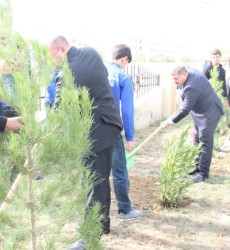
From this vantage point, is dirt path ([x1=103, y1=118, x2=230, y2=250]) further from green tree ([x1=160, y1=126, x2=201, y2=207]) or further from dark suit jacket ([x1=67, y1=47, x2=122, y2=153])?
dark suit jacket ([x1=67, y1=47, x2=122, y2=153])

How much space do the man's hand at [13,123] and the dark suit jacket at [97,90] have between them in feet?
2.39

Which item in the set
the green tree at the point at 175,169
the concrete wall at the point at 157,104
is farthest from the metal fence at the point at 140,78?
the green tree at the point at 175,169

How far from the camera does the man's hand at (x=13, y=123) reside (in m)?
1.79

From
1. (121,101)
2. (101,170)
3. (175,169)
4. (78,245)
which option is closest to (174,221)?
(175,169)

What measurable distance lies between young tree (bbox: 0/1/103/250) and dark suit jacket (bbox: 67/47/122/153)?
60 centimetres

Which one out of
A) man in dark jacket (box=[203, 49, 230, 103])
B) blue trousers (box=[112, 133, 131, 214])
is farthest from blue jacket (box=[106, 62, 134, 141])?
man in dark jacket (box=[203, 49, 230, 103])

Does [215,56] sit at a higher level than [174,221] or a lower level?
higher

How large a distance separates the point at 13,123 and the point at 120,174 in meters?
1.79

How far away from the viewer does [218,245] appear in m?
3.17

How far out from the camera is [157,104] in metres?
8.91

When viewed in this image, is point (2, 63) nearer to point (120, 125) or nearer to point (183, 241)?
point (120, 125)

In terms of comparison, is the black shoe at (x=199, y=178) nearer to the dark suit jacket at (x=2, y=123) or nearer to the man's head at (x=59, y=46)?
the man's head at (x=59, y=46)

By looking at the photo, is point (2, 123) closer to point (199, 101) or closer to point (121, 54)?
point (121, 54)

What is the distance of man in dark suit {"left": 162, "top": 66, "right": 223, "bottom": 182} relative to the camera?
14.4ft
